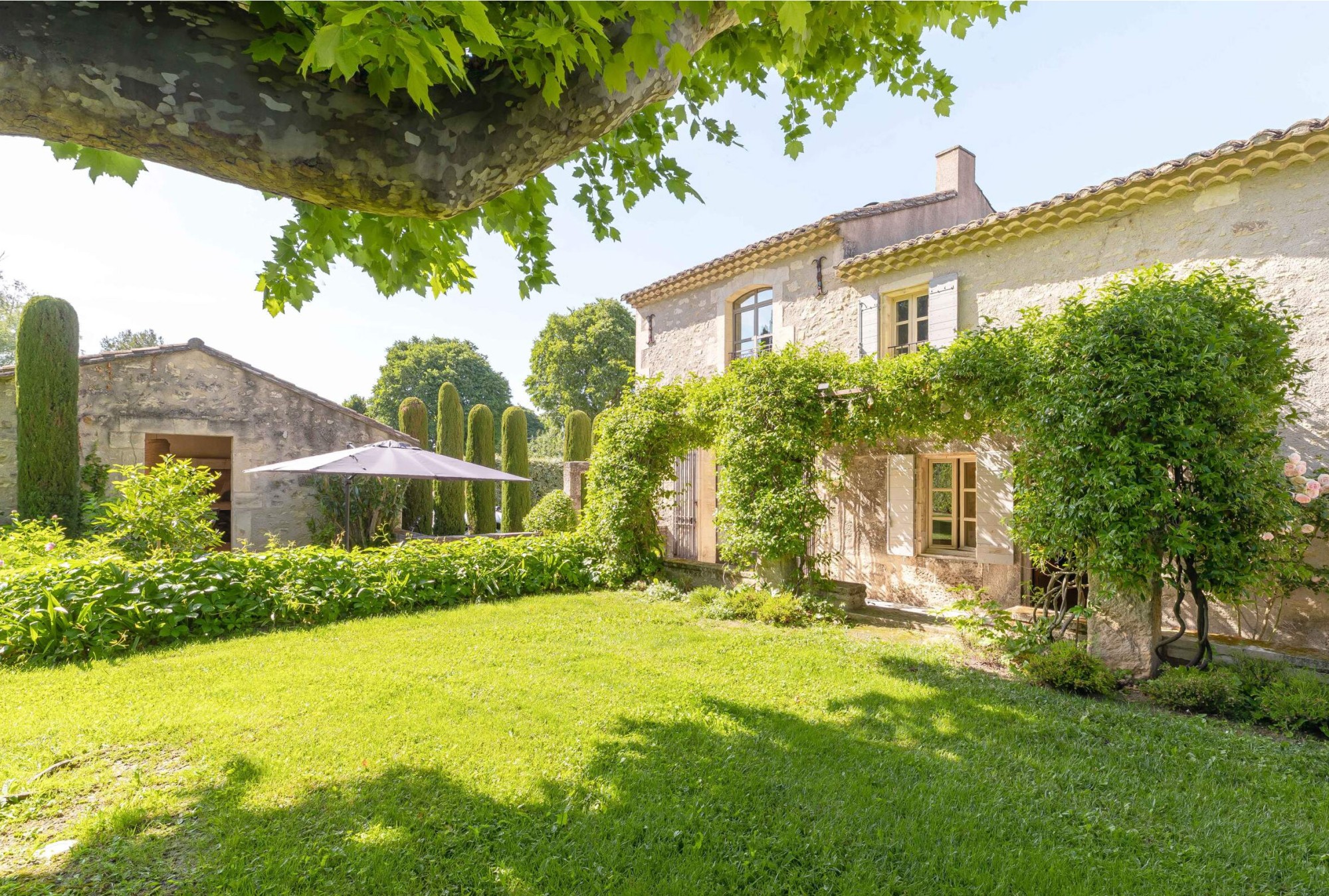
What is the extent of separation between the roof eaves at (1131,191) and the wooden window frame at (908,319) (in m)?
0.49

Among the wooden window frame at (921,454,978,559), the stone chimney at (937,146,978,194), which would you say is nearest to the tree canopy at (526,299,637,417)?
the stone chimney at (937,146,978,194)

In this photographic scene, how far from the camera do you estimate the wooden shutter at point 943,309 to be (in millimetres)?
8484

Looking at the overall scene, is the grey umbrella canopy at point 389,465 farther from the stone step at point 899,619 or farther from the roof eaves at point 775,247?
the stone step at point 899,619

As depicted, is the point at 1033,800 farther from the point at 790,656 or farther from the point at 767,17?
the point at 767,17

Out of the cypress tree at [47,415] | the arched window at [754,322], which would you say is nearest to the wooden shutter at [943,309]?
the arched window at [754,322]

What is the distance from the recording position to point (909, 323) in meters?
9.29

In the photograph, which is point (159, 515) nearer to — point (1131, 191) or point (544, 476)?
point (1131, 191)

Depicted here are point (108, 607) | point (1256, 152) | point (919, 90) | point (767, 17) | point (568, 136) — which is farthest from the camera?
point (1256, 152)

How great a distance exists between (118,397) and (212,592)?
6.24m

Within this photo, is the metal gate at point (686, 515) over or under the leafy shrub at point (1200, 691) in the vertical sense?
over

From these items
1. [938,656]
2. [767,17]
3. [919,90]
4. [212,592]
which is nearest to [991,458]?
[938,656]

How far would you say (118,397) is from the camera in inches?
394

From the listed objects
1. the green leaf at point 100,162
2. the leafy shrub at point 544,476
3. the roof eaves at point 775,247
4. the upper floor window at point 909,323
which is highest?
the roof eaves at point 775,247

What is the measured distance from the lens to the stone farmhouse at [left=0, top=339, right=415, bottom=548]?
976 centimetres
